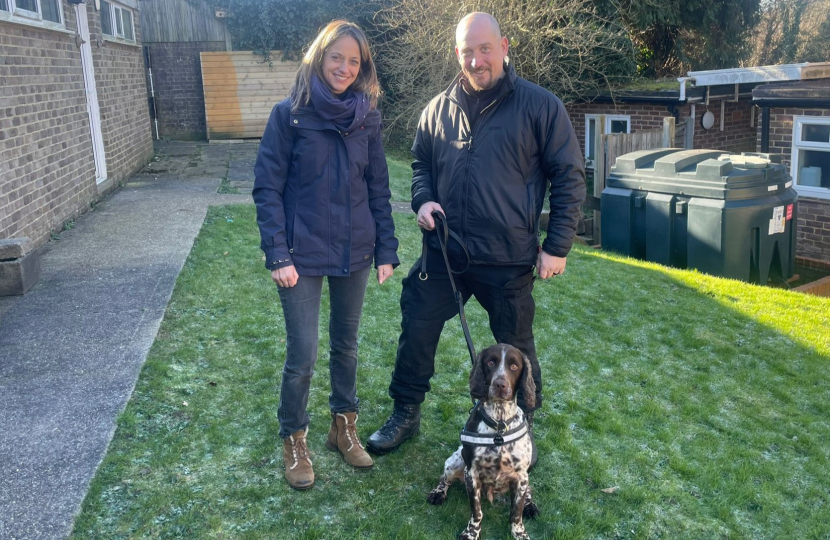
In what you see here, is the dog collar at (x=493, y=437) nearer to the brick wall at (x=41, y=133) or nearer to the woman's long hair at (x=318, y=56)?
the woman's long hair at (x=318, y=56)

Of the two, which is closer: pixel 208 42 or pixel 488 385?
pixel 488 385

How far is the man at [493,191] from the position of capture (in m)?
3.42

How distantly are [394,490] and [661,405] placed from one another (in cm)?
198

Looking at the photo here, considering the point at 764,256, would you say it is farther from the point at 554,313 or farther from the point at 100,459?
the point at 100,459

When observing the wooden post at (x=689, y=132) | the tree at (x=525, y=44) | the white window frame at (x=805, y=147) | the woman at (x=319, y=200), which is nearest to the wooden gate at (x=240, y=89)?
the tree at (x=525, y=44)

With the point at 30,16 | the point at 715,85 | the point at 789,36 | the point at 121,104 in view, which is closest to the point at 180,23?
the point at 121,104

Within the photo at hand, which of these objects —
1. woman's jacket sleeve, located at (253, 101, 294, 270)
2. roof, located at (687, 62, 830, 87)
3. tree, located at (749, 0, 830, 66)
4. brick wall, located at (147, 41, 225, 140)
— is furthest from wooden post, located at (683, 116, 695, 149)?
woman's jacket sleeve, located at (253, 101, 294, 270)

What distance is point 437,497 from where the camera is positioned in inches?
133

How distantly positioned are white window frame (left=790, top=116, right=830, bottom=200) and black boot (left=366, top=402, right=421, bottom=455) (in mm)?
9954

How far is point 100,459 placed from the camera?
350cm

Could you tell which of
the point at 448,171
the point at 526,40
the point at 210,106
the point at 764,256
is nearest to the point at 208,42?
the point at 210,106

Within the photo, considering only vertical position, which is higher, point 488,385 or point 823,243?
point 488,385

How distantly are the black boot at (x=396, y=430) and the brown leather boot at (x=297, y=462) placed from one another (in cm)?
39

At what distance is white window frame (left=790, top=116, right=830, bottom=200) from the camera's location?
11.3m
